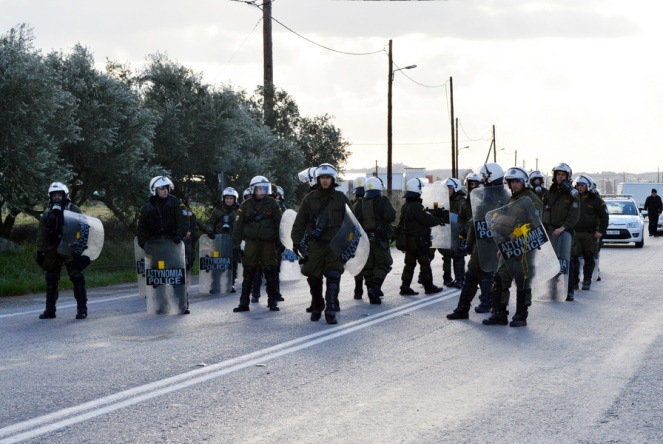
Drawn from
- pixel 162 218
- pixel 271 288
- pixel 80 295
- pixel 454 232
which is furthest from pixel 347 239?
pixel 454 232

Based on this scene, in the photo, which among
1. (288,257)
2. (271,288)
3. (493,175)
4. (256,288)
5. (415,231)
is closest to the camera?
(493,175)

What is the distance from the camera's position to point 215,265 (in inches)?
605

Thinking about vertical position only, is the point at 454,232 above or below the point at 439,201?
below

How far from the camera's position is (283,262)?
52.0ft

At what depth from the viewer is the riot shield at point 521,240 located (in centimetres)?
1095

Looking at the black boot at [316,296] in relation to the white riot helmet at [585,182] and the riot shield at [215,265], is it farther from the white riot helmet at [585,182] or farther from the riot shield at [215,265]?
the white riot helmet at [585,182]

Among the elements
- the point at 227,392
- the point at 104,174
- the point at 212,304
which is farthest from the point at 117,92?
the point at 227,392

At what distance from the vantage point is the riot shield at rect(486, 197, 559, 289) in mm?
10953

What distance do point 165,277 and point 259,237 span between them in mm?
1237

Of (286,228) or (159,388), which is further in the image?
(286,228)

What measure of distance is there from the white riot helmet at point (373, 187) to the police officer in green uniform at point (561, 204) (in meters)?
2.29

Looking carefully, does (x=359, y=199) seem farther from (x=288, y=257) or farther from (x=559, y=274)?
(x=559, y=274)

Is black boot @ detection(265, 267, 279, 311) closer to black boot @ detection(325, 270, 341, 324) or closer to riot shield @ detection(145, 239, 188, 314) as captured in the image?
riot shield @ detection(145, 239, 188, 314)

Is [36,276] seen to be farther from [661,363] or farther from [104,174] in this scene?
[661,363]
